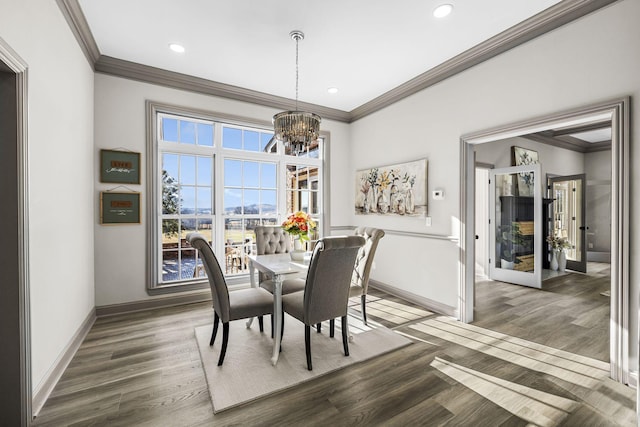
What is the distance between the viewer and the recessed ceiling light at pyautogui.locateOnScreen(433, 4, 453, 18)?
8.07 ft

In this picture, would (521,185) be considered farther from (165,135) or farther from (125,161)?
(125,161)

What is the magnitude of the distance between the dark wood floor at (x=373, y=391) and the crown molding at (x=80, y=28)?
9.17ft

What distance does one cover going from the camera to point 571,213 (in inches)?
241

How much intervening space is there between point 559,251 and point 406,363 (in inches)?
205

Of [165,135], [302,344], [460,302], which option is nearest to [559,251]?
[460,302]

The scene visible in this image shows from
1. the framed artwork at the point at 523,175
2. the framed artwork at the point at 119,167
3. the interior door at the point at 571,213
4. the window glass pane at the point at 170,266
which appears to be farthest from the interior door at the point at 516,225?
the framed artwork at the point at 119,167

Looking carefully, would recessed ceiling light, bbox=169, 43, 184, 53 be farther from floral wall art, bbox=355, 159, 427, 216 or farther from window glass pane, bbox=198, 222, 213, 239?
floral wall art, bbox=355, 159, 427, 216

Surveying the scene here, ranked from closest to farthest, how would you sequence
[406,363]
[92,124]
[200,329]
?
[406,363] < [200,329] < [92,124]

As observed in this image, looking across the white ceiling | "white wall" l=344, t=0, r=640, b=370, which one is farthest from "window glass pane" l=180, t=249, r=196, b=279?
"white wall" l=344, t=0, r=640, b=370

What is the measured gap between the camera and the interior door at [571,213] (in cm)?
595

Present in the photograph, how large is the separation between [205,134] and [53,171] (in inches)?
83.2

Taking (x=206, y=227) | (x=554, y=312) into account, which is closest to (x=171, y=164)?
(x=206, y=227)

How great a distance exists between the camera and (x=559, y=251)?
577cm

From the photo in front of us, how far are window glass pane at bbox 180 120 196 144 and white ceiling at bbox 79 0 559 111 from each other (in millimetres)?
651
